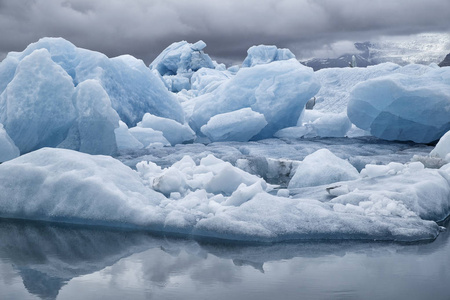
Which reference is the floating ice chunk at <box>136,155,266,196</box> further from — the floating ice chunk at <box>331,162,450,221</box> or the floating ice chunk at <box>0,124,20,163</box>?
the floating ice chunk at <box>0,124,20,163</box>

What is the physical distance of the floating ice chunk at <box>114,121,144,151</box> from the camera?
35.4 ft

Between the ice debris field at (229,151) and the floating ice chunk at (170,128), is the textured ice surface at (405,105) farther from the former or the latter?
the floating ice chunk at (170,128)

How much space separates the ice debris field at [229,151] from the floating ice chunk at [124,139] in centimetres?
4

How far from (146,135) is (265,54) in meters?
21.7

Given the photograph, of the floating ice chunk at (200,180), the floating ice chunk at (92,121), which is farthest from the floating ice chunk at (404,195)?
the floating ice chunk at (92,121)

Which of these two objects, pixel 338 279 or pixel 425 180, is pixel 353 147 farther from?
pixel 338 279

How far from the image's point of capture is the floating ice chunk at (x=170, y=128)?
11.8 meters

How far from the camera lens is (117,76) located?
12.0 metres

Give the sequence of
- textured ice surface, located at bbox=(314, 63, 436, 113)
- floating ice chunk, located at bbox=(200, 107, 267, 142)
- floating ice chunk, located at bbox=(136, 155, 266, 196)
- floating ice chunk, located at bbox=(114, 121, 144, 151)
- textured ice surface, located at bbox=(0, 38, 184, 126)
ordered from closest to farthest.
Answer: floating ice chunk, located at bbox=(136, 155, 266, 196), floating ice chunk, located at bbox=(114, 121, 144, 151), floating ice chunk, located at bbox=(200, 107, 267, 142), textured ice surface, located at bbox=(0, 38, 184, 126), textured ice surface, located at bbox=(314, 63, 436, 113)

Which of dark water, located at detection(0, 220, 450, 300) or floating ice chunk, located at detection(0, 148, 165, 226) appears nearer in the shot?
dark water, located at detection(0, 220, 450, 300)

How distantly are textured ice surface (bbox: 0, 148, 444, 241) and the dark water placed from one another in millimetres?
190

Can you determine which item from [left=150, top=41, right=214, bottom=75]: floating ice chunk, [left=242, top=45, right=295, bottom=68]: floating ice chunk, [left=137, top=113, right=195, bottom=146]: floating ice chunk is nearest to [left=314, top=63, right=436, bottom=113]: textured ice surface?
[left=137, top=113, right=195, bottom=146]: floating ice chunk

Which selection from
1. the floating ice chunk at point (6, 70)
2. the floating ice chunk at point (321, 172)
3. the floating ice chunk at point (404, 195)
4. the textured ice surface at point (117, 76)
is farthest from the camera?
the textured ice surface at point (117, 76)

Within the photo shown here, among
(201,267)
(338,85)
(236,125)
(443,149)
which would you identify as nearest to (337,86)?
(338,85)
